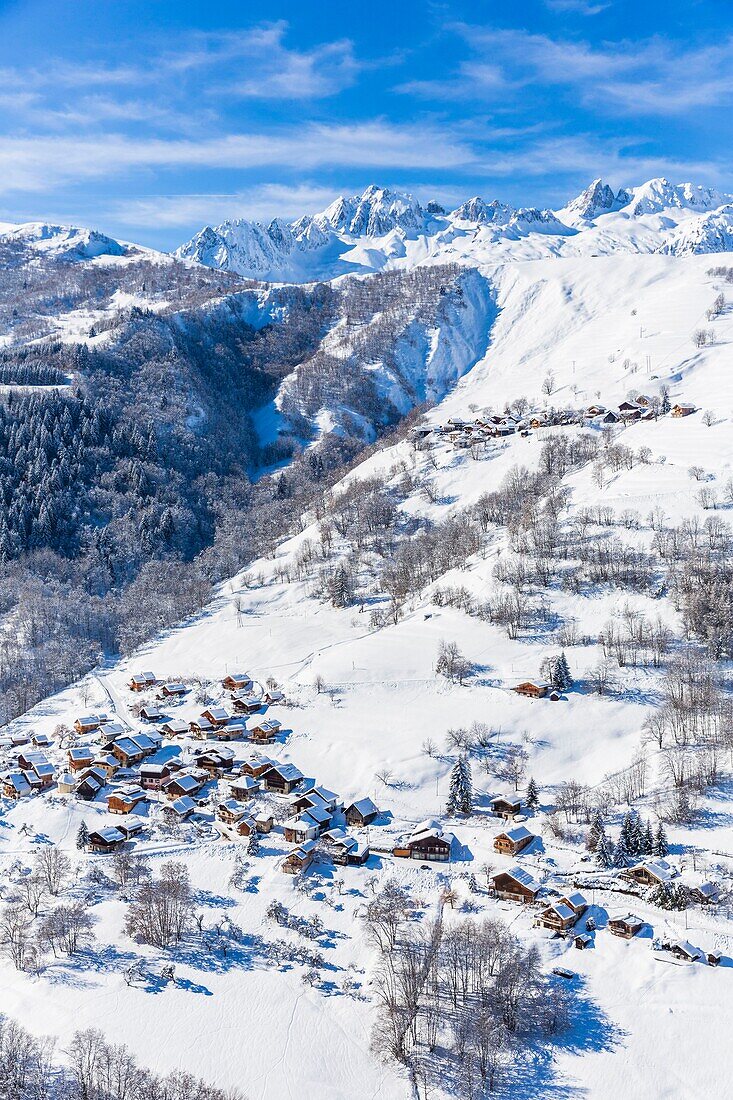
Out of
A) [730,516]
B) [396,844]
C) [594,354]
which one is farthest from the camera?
[594,354]

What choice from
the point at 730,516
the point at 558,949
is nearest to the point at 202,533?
the point at 730,516

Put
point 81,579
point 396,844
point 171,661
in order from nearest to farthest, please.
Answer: point 396,844
point 171,661
point 81,579

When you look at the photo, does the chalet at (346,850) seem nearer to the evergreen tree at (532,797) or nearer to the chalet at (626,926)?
the evergreen tree at (532,797)

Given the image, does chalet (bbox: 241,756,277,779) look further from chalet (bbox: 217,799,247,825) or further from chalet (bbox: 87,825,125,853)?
chalet (bbox: 87,825,125,853)

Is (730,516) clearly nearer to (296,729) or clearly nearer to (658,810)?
(658,810)

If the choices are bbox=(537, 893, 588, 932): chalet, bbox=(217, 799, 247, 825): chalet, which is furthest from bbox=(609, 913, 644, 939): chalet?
bbox=(217, 799, 247, 825): chalet

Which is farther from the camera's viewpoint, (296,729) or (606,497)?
(606,497)
